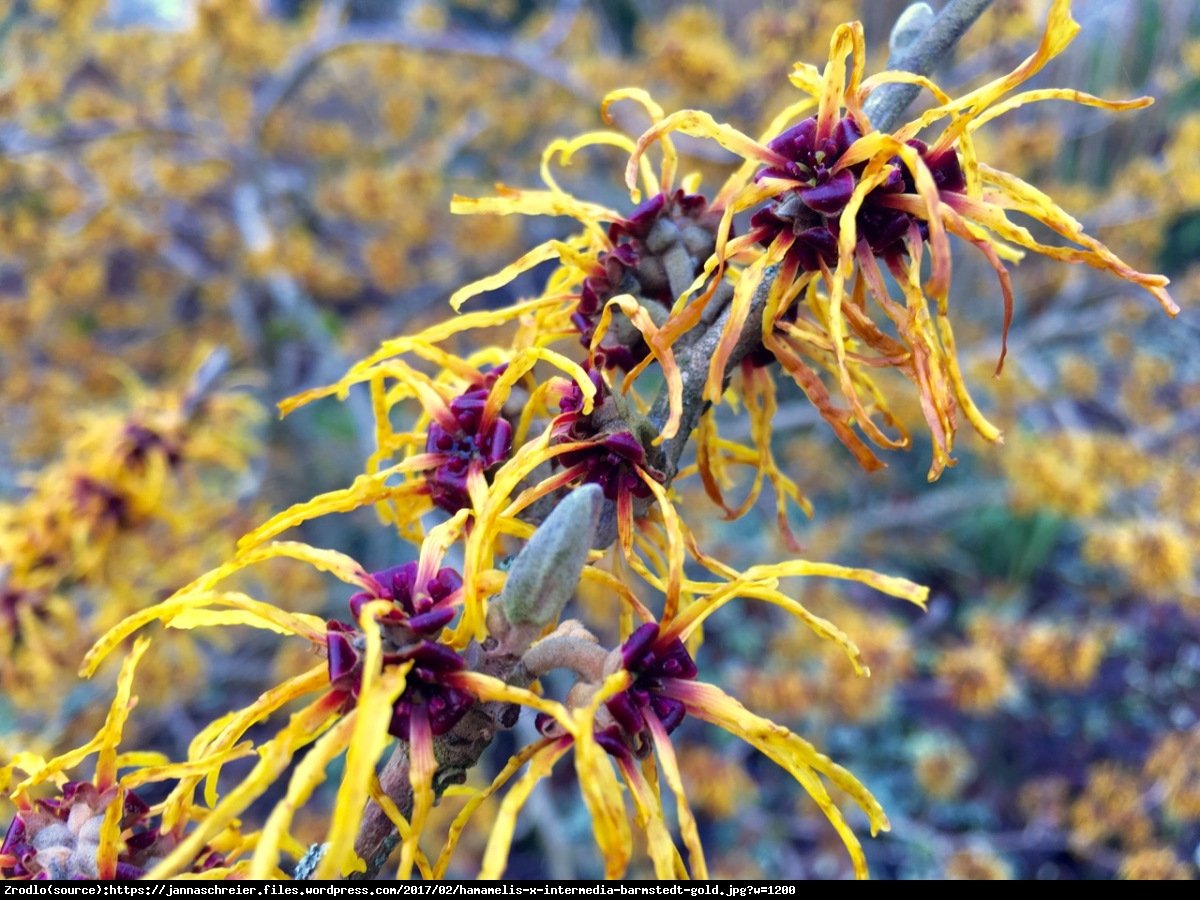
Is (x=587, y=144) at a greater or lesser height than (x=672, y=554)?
greater

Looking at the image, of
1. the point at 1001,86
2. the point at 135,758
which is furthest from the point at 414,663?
the point at 1001,86

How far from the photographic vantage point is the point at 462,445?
31.2 inches

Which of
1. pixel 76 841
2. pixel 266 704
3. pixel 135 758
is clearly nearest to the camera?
pixel 266 704

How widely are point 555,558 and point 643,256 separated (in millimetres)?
371

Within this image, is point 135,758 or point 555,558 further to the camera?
point 135,758

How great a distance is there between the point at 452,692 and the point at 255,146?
2.91 metres

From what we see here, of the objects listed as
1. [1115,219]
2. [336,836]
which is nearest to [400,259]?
[1115,219]

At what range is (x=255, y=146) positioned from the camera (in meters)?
2.98

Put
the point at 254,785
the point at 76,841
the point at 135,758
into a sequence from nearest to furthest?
the point at 254,785
the point at 76,841
the point at 135,758

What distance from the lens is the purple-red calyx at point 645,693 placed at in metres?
0.63

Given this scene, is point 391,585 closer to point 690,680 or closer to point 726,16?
point 690,680

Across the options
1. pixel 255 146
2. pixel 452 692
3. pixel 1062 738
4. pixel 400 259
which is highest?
pixel 452 692

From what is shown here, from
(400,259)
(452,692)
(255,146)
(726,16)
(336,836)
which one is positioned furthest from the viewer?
(726,16)

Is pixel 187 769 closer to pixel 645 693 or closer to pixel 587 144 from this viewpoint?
pixel 645 693
